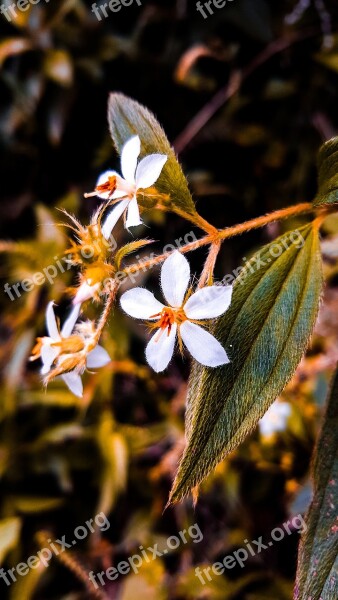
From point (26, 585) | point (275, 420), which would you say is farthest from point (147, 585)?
point (275, 420)

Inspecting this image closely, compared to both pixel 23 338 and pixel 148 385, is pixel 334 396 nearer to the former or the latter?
pixel 148 385

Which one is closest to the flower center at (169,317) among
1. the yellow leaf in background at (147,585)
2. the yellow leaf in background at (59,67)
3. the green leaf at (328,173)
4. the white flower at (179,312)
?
the white flower at (179,312)

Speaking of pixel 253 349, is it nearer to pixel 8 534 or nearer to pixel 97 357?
pixel 97 357

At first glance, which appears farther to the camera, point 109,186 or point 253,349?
point 109,186

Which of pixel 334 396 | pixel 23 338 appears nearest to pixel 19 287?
pixel 23 338

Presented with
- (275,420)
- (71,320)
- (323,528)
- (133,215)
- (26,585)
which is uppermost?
(133,215)

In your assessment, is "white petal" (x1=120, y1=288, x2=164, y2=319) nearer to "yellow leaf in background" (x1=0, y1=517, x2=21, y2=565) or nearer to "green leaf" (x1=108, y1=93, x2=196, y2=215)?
Answer: "green leaf" (x1=108, y1=93, x2=196, y2=215)
